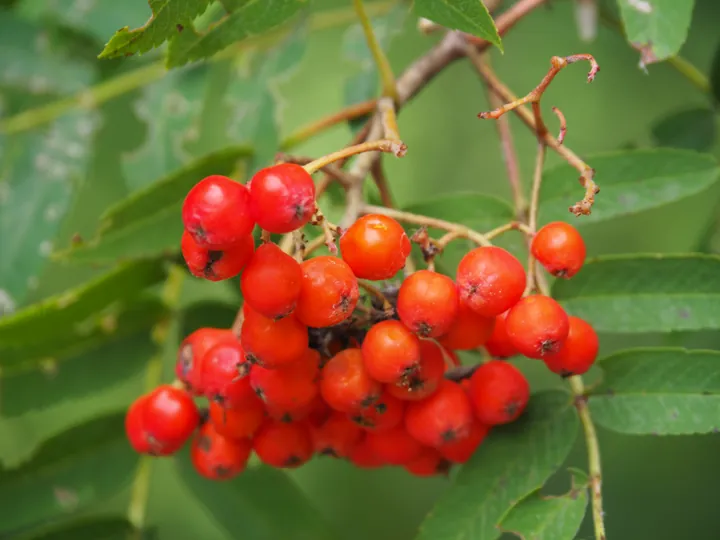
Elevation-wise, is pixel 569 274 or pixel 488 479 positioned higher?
pixel 569 274

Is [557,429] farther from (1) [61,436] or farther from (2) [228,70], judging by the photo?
(2) [228,70]

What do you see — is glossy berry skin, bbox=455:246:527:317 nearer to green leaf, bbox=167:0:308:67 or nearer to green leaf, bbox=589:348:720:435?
green leaf, bbox=589:348:720:435

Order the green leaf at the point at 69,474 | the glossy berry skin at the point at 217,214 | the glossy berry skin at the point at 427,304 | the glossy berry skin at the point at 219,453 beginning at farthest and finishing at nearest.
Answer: the green leaf at the point at 69,474
the glossy berry skin at the point at 219,453
the glossy berry skin at the point at 427,304
the glossy berry skin at the point at 217,214

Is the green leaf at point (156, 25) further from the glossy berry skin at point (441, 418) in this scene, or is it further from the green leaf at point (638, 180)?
the green leaf at point (638, 180)

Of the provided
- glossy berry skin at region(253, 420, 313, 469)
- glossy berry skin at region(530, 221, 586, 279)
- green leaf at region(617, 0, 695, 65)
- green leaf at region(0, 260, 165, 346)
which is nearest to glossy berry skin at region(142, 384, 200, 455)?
glossy berry skin at region(253, 420, 313, 469)

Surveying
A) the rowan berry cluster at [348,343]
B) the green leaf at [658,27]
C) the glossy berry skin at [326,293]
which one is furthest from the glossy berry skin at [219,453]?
the green leaf at [658,27]

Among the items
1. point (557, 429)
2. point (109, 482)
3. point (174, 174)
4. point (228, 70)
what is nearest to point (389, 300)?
point (557, 429)

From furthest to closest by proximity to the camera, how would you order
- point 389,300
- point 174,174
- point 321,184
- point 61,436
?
1. point 61,436
2. point 174,174
3. point 321,184
4. point 389,300
